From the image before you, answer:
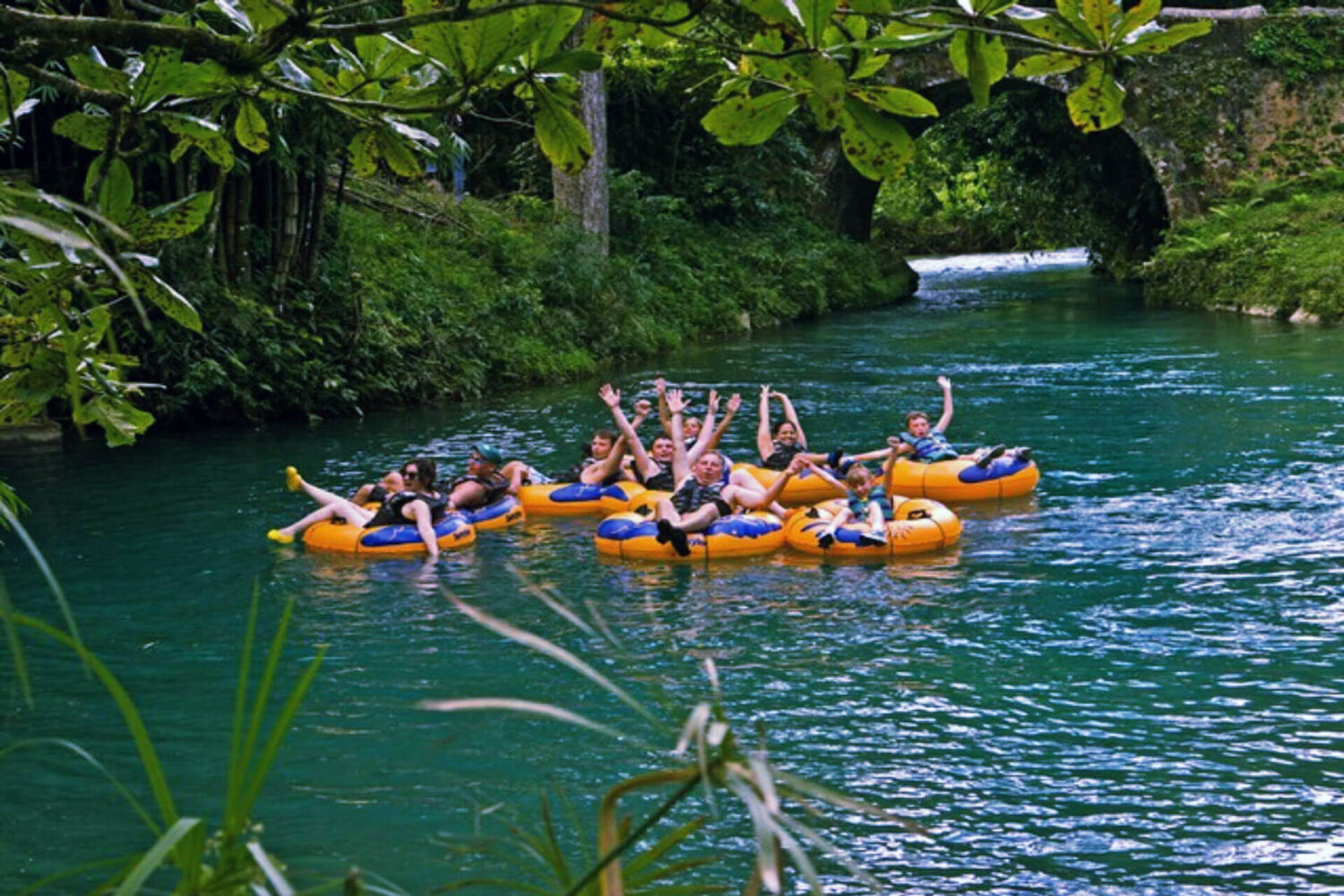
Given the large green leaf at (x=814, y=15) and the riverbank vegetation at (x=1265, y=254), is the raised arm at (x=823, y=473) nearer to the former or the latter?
the large green leaf at (x=814, y=15)

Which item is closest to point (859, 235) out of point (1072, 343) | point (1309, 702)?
point (1072, 343)

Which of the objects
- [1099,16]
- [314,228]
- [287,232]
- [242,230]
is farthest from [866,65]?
[314,228]

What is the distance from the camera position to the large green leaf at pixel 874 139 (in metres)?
2.33

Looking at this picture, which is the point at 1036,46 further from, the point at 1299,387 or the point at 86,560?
the point at 1299,387

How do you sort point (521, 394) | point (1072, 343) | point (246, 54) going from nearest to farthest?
1. point (246, 54)
2. point (521, 394)
3. point (1072, 343)

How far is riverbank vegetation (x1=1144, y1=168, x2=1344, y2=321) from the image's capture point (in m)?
22.7

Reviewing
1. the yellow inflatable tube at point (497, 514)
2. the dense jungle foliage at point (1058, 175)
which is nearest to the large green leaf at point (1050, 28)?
the yellow inflatable tube at point (497, 514)

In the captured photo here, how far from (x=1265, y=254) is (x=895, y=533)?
16.5 metres

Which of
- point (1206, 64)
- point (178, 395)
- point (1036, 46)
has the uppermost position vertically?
point (1206, 64)

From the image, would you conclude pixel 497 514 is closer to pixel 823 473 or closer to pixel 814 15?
pixel 823 473

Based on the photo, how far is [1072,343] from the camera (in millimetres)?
21016

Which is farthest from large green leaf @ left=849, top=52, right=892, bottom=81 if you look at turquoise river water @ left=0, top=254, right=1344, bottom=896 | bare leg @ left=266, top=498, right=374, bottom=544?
bare leg @ left=266, top=498, right=374, bottom=544

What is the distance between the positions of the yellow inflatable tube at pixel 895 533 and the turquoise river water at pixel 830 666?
172 mm

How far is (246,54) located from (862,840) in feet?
12.9
